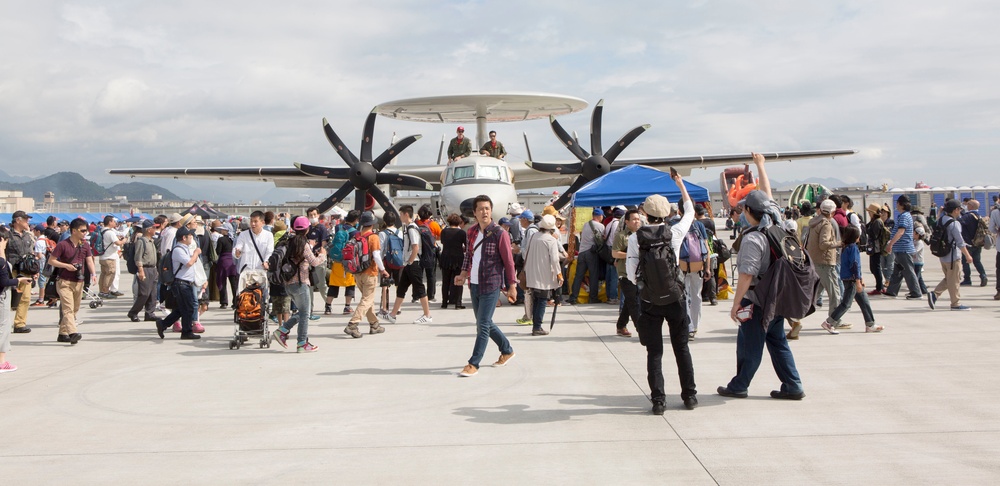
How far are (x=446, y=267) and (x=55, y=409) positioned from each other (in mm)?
7390

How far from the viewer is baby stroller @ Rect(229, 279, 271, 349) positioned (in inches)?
355

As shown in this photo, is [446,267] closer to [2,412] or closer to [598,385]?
[598,385]

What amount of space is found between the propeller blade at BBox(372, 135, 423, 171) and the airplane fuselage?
277 cm

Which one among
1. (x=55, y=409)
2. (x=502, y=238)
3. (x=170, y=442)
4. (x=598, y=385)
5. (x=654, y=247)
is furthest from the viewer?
(x=502, y=238)

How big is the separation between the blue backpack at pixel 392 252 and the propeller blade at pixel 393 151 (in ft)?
42.7

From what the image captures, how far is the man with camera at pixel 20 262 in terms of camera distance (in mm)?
8883

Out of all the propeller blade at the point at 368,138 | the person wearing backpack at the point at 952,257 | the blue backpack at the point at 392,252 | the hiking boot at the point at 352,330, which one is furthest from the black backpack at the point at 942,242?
the propeller blade at the point at 368,138

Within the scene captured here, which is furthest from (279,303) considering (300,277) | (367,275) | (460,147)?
(460,147)

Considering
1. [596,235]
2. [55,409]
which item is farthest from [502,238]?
[596,235]

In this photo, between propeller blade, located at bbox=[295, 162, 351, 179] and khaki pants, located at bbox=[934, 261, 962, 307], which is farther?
propeller blade, located at bbox=[295, 162, 351, 179]

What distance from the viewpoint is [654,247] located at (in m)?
5.68

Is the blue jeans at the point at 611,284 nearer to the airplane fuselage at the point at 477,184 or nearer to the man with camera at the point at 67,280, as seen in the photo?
the airplane fuselage at the point at 477,184

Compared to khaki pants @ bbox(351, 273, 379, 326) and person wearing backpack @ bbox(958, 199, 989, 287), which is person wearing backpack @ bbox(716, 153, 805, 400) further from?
person wearing backpack @ bbox(958, 199, 989, 287)

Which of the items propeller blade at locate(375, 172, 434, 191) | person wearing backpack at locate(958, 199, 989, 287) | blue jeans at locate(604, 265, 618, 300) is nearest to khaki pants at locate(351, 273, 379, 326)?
blue jeans at locate(604, 265, 618, 300)
